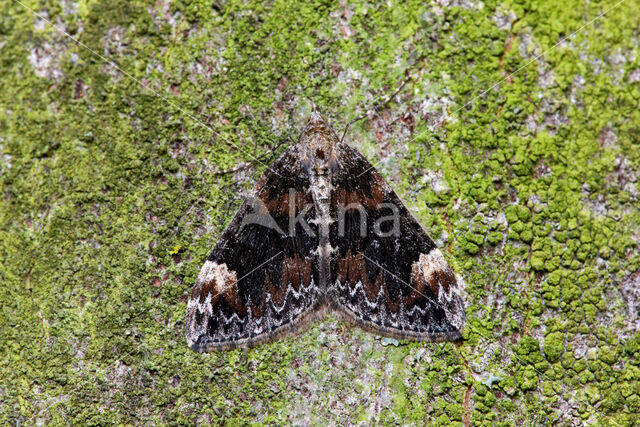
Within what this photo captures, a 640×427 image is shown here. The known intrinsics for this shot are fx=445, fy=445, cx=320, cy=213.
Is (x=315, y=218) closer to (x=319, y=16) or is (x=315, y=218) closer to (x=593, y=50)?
(x=319, y=16)

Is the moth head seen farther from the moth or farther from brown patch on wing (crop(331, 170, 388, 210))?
brown patch on wing (crop(331, 170, 388, 210))

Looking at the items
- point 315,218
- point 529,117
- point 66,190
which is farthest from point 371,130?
point 66,190

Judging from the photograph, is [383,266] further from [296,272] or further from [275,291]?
[275,291]

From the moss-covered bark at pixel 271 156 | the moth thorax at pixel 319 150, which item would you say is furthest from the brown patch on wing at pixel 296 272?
the moth thorax at pixel 319 150

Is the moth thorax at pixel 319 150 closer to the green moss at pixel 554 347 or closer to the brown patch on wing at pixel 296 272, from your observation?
the brown patch on wing at pixel 296 272

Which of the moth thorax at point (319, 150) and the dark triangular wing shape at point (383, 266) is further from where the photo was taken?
the moth thorax at point (319, 150)

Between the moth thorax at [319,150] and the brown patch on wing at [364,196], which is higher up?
the moth thorax at [319,150]

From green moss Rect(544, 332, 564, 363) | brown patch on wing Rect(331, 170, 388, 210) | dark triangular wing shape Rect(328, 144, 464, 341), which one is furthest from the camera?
brown patch on wing Rect(331, 170, 388, 210)

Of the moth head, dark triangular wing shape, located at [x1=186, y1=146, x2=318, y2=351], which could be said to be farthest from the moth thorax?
dark triangular wing shape, located at [x1=186, y1=146, x2=318, y2=351]
